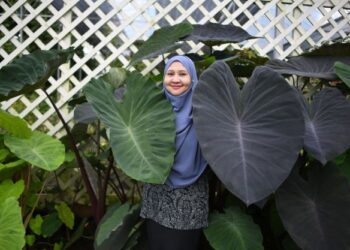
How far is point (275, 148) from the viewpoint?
1.20 m

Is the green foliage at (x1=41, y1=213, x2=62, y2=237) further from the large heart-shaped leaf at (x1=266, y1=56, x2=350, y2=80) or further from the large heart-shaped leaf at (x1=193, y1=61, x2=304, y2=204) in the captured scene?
the large heart-shaped leaf at (x1=266, y1=56, x2=350, y2=80)

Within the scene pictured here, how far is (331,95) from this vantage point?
149cm

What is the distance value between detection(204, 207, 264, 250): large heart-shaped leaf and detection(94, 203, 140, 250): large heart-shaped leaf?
0.92 feet

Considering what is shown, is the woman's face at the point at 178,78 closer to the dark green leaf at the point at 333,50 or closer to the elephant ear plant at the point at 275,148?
the elephant ear plant at the point at 275,148

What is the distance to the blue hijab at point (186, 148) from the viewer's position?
131cm

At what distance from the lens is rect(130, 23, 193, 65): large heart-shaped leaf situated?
1.75m

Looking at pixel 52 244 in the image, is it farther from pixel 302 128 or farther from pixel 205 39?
pixel 302 128

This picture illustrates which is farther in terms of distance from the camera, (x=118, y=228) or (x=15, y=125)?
(x=15, y=125)

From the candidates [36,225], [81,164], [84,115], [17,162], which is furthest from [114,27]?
[36,225]

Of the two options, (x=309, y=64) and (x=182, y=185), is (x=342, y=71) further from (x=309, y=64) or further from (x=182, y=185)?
(x=182, y=185)

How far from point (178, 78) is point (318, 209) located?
0.63m

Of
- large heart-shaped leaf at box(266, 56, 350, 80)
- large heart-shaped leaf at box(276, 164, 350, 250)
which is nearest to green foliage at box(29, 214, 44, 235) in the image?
large heart-shaped leaf at box(276, 164, 350, 250)

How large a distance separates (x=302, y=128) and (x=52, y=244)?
5.13 ft

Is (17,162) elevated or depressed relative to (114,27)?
depressed
